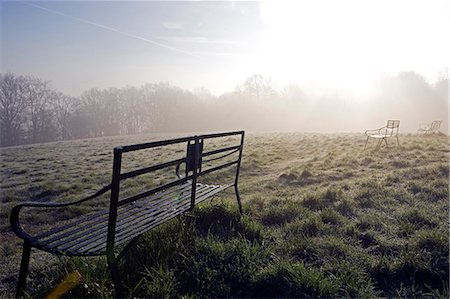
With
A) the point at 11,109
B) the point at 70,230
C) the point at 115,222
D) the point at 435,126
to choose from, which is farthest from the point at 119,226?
the point at 11,109

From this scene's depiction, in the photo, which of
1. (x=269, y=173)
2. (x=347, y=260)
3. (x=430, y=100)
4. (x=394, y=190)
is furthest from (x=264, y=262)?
(x=430, y=100)

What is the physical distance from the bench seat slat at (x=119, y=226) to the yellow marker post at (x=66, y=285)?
251mm

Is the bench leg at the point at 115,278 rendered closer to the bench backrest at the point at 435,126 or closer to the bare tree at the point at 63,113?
the bench backrest at the point at 435,126

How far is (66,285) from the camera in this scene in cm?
236

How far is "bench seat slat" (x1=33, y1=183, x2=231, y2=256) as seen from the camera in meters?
2.36

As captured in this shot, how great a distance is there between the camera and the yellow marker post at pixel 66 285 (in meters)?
2.29

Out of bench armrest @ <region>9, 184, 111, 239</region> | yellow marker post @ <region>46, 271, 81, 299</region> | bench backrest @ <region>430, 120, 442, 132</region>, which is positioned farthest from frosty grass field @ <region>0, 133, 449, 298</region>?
bench backrest @ <region>430, 120, 442, 132</region>

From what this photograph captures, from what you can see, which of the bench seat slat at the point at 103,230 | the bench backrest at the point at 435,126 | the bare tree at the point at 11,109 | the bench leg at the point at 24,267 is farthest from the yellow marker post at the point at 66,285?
the bare tree at the point at 11,109

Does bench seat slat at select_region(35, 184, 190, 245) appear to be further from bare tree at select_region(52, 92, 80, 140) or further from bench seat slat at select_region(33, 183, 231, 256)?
bare tree at select_region(52, 92, 80, 140)

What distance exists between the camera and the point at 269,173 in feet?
30.1

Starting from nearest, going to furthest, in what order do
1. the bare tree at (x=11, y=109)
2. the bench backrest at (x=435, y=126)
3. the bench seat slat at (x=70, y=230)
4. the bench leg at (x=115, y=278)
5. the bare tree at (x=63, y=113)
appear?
the bench leg at (x=115, y=278) < the bench seat slat at (x=70, y=230) < the bench backrest at (x=435, y=126) < the bare tree at (x=11, y=109) < the bare tree at (x=63, y=113)

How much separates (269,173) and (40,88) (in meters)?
49.8

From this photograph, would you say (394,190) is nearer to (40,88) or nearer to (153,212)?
(153,212)

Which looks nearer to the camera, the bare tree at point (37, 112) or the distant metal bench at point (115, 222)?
the distant metal bench at point (115, 222)
